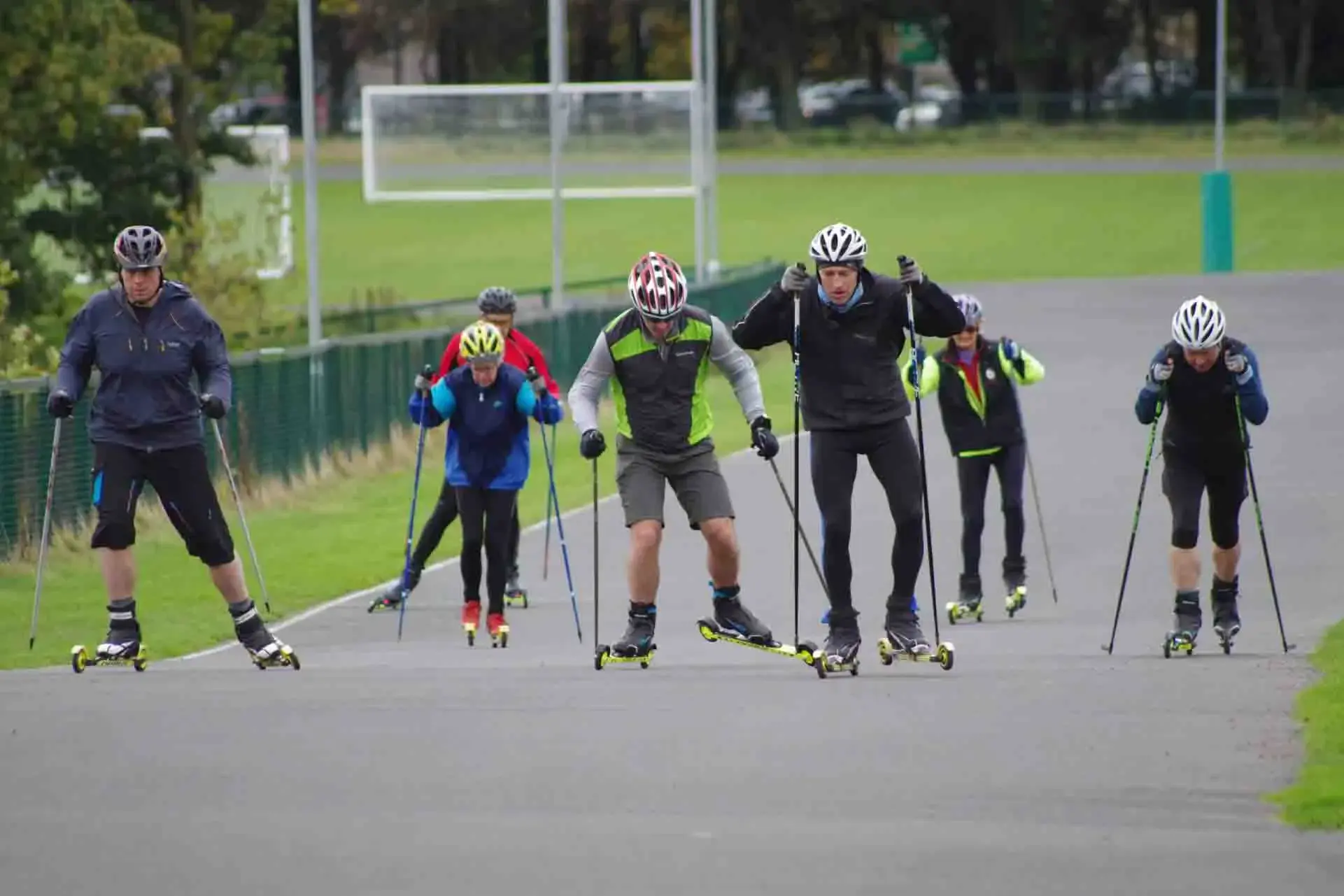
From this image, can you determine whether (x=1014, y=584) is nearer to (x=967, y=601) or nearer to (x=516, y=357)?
(x=967, y=601)

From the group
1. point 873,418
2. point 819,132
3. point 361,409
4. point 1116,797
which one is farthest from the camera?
point 819,132

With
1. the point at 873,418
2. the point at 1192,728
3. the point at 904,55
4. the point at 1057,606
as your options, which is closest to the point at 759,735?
the point at 1192,728

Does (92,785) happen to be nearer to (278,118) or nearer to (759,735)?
(759,735)

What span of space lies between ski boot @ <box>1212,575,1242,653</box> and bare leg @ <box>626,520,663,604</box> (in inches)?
125

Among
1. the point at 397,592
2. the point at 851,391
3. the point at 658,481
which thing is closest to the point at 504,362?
the point at 397,592

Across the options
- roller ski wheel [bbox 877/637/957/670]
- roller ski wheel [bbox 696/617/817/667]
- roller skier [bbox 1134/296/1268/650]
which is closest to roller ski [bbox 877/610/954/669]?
roller ski wheel [bbox 877/637/957/670]

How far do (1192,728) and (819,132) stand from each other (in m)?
71.0

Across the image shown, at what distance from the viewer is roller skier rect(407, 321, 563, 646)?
15.1 metres

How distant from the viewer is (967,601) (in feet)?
55.6

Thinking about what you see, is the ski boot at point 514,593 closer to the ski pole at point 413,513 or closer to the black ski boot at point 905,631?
the ski pole at point 413,513

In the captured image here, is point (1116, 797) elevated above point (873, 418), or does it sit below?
below

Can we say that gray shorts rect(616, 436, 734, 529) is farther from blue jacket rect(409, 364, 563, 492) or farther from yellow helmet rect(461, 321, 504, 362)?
yellow helmet rect(461, 321, 504, 362)

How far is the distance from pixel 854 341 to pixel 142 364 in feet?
10.3

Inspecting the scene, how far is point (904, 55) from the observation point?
88.1 meters
